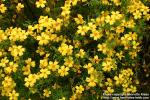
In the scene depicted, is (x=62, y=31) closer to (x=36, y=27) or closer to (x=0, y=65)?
(x=36, y=27)

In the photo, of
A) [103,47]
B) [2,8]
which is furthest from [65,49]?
[2,8]

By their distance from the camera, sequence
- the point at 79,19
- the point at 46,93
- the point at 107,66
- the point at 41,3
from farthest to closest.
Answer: the point at 41,3 → the point at 79,19 → the point at 46,93 → the point at 107,66

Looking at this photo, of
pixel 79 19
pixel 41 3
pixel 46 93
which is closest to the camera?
pixel 46 93

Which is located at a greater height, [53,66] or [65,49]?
[65,49]

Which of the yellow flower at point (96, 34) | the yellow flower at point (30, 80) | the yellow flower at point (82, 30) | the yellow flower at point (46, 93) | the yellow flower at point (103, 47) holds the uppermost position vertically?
the yellow flower at point (82, 30)

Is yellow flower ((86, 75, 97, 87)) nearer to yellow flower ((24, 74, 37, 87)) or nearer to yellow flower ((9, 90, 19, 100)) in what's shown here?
yellow flower ((24, 74, 37, 87))

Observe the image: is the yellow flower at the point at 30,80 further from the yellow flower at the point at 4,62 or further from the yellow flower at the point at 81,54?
the yellow flower at the point at 81,54

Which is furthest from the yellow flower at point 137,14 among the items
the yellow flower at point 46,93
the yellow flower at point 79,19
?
the yellow flower at point 46,93

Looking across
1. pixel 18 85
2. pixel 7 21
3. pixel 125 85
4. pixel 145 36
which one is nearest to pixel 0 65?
pixel 18 85

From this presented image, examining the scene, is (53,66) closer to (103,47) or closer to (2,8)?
(103,47)
